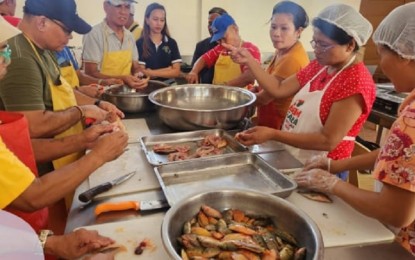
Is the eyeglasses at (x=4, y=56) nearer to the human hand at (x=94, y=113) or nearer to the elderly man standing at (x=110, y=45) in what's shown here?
the human hand at (x=94, y=113)

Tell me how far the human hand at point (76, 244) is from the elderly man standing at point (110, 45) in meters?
2.22

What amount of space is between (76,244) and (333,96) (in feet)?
4.69

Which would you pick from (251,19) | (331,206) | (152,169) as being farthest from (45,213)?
(251,19)

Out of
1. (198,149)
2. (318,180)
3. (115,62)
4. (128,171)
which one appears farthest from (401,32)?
(115,62)

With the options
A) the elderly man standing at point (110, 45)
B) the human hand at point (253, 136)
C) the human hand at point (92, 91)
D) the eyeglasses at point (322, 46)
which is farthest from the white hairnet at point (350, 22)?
the elderly man standing at point (110, 45)

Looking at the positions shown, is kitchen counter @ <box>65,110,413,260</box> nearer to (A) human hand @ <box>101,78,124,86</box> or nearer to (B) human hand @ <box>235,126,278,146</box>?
(B) human hand @ <box>235,126,278,146</box>

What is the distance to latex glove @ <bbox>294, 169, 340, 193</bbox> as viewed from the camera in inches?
51.3

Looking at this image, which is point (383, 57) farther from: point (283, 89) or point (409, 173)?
point (283, 89)

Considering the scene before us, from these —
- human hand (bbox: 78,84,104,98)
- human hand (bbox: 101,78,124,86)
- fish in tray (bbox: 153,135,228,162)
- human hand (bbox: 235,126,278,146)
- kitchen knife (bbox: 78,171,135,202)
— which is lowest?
kitchen knife (bbox: 78,171,135,202)

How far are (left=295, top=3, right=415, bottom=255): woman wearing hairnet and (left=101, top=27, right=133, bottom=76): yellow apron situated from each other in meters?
2.41

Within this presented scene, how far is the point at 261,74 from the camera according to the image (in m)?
2.25

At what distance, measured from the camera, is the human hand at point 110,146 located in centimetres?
137

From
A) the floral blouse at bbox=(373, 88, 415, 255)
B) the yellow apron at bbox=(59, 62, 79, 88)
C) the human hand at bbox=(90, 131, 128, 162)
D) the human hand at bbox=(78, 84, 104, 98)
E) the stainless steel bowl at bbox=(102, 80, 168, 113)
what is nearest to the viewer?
the floral blouse at bbox=(373, 88, 415, 255)

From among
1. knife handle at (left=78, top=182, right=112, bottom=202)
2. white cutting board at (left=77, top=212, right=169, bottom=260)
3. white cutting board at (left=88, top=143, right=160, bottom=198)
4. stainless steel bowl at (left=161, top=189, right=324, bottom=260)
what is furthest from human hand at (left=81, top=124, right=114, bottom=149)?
stainless steel bowl at (left=161, top=189, right=324, bottom=260)
